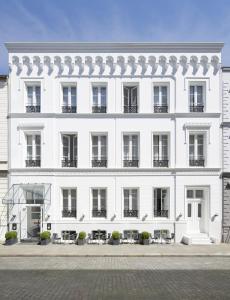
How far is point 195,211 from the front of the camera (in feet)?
78.2

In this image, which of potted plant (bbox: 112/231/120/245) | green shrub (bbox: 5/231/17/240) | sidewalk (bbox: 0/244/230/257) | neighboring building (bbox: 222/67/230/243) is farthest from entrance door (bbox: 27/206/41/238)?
neighboring building (bbox: 222/67/230/243)

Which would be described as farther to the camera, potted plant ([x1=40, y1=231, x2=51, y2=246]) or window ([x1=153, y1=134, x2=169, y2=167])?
window ([x1=153, y1=134, x2=169, y2=167])

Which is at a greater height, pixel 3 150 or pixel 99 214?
pixel 3 150

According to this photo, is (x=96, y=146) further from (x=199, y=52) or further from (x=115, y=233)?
(x=199, y=52)

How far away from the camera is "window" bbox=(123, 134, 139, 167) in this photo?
934 inches

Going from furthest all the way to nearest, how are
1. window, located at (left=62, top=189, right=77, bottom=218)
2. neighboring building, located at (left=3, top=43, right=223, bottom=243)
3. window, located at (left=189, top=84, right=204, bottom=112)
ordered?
window, located at (left=189, top=84, right=204, bottom=112) → window, located at (left=62, top=189, right=77, bottom=218) → neighboring building, located at (left=3, top=43, right=223, bottom=243)

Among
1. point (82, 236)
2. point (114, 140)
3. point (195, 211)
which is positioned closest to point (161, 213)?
point (195, 211)

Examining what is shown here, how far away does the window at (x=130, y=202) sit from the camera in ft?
77.0

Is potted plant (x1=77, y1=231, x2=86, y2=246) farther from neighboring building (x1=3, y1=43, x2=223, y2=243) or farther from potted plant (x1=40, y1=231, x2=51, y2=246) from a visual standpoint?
potted plant (x1=40, y1=231, x2=51, y2=246)

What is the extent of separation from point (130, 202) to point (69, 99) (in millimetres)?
8251

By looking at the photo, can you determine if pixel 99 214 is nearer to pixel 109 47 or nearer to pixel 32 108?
pixel 32 108

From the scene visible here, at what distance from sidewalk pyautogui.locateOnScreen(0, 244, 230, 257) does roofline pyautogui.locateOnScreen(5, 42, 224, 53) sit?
1301cm
